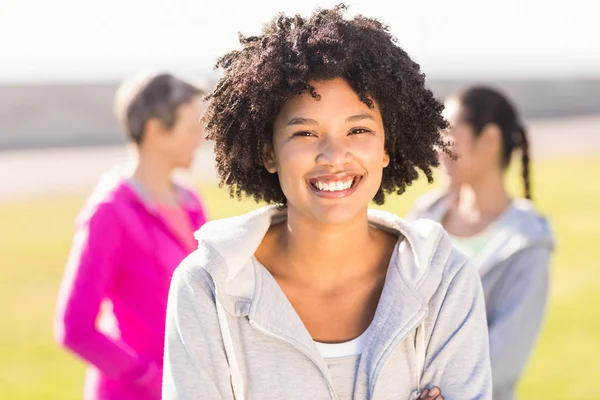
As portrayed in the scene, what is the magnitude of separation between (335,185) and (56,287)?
7.73m

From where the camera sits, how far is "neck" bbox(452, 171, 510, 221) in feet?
14.5

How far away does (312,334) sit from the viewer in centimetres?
283

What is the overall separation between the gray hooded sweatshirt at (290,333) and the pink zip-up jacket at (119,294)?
105cm

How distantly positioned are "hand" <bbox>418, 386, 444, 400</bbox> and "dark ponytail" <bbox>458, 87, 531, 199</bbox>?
201cm

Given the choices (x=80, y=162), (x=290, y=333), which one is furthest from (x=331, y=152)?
(x=80, y=162)

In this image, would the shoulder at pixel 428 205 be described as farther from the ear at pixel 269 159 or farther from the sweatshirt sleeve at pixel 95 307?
the ear at pixel 269 159

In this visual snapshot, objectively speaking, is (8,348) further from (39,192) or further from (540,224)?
→ (39,192)

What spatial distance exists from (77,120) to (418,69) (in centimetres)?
2827

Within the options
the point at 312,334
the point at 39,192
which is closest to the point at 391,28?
the point at 312,334

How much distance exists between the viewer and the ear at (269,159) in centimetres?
299

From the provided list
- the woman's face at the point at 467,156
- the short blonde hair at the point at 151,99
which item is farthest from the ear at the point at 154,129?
the woman's face at the point at 467,156

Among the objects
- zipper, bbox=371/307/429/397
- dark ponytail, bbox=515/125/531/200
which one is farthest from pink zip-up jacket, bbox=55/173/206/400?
dark ponytail, bbox=515/125/531/200

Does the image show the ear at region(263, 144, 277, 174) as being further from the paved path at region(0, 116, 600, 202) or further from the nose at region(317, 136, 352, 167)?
the paved path at region(0, 116, 600, 202)

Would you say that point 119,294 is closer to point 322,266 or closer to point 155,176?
point 155,176
